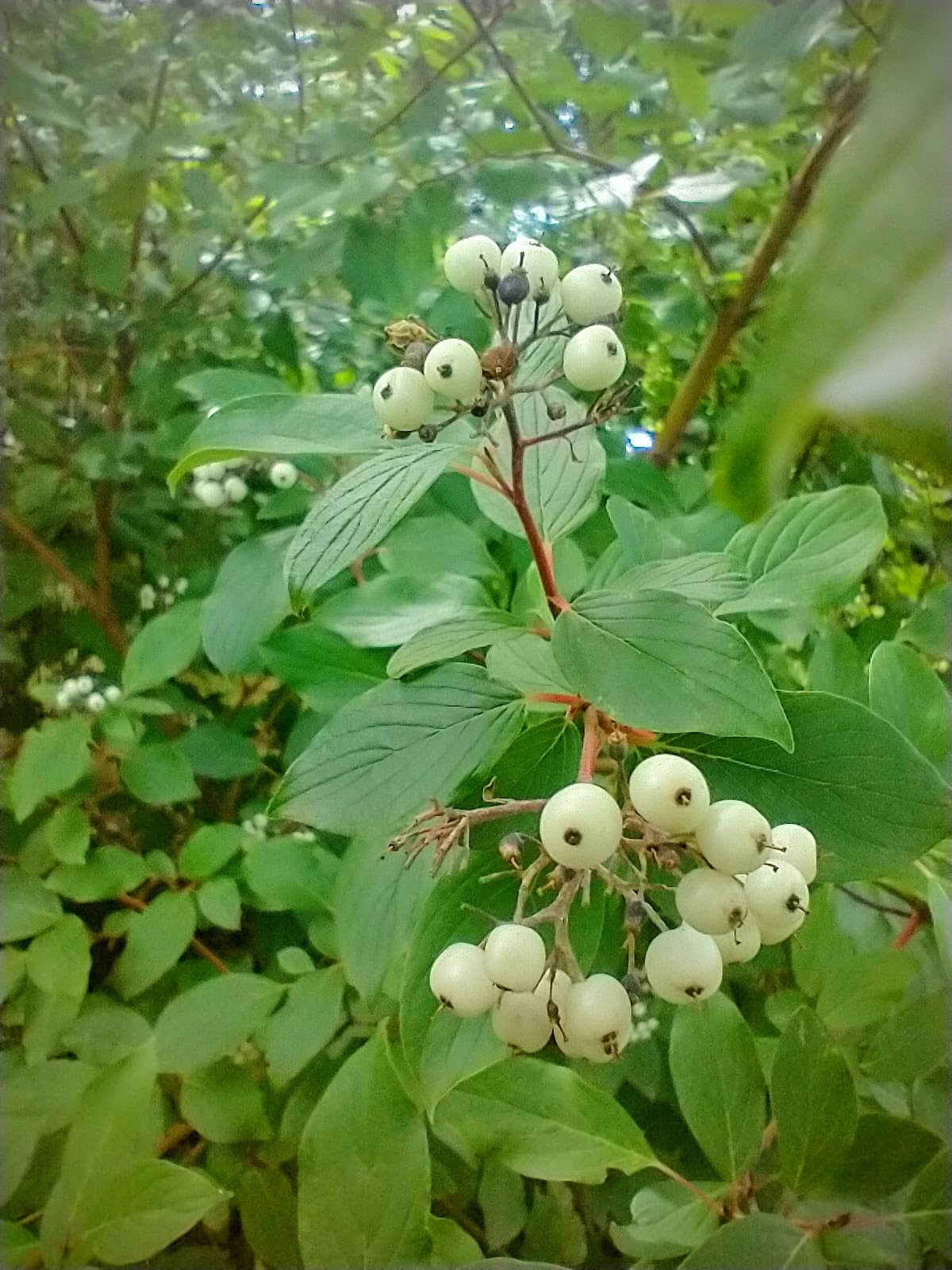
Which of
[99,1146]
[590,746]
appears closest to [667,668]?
[590,746]

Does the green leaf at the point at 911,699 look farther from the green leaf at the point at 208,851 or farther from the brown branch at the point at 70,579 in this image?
the brown branch at the point at 70,579

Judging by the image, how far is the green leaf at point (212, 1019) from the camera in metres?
0.56

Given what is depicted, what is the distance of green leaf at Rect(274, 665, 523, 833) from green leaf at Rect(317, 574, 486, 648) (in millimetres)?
85

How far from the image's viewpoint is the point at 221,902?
0.63 meters

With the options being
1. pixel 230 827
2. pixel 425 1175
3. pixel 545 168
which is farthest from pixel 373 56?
pixel 425 1175

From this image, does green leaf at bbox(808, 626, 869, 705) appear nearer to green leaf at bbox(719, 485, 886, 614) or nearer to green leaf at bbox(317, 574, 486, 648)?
green leaf at bbox(719, 485, 886, 614)

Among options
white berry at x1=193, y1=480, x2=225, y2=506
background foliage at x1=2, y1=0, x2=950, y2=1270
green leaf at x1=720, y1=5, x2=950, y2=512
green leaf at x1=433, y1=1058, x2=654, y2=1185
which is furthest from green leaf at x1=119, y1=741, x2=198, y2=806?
green leaf at x1=720, y1=5, x2=950, y2=512

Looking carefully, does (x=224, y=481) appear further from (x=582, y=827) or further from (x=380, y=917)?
(x=582, y=827)

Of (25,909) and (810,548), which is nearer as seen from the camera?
(810,548)

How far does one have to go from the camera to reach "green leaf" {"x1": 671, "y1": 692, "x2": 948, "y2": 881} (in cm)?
34

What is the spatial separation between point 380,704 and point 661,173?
2.13ft

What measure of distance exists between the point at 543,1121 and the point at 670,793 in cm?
26

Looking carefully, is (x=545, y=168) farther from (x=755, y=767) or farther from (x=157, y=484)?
(x=755, y=767)

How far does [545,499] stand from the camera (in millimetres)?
429
